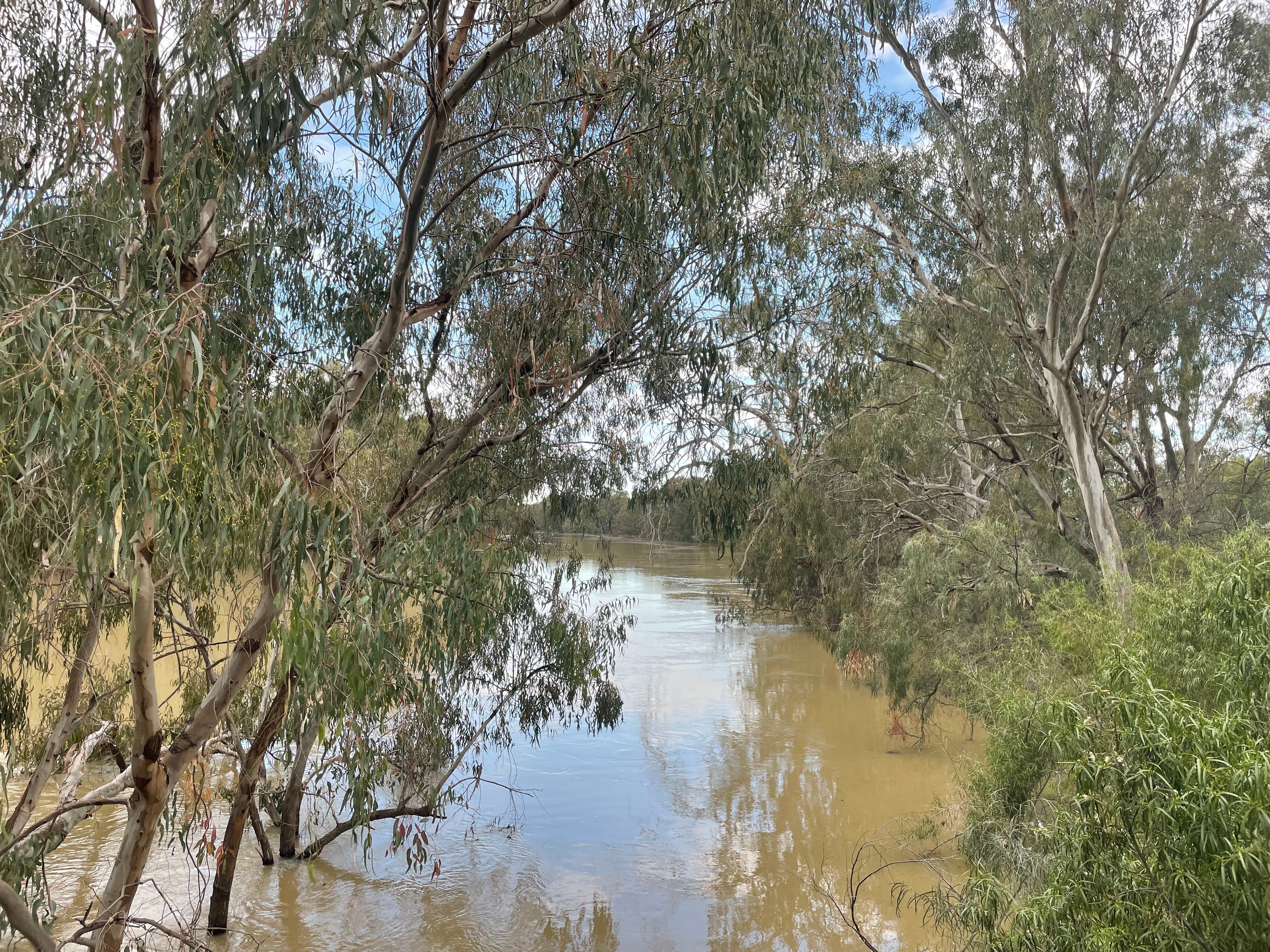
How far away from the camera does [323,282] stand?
179 inches

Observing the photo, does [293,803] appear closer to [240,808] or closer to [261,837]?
[261,837]

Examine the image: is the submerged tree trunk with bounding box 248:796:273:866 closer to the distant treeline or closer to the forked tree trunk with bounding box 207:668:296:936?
the forked tree trunk with bounding box 207:668:296:936

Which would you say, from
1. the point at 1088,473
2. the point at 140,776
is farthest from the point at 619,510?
the point at 140,776

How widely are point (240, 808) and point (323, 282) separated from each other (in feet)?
8.17

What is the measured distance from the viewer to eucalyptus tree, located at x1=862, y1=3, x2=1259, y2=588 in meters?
6.97

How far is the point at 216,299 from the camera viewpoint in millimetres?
Answer: 3342

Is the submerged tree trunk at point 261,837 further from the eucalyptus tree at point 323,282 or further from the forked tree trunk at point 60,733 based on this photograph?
the forked tree trunk at point 60,733

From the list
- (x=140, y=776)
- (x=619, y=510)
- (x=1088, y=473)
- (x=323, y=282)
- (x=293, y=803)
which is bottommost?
(x=293, y=803)

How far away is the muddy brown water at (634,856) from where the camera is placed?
5.17 metres

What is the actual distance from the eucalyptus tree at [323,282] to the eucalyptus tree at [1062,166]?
2872 millimetres

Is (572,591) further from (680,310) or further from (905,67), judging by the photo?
(905,67)

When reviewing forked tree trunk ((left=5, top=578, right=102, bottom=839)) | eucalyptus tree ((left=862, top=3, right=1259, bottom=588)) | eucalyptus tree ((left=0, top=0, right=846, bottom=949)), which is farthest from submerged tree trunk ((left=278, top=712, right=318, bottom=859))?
eucalyptus tree ((left=862, top=3, right=1259, bottom=588))

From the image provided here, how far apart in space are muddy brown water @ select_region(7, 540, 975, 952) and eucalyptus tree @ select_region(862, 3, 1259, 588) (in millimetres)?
2821

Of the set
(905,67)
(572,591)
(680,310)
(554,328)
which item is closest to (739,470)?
(680,310)
